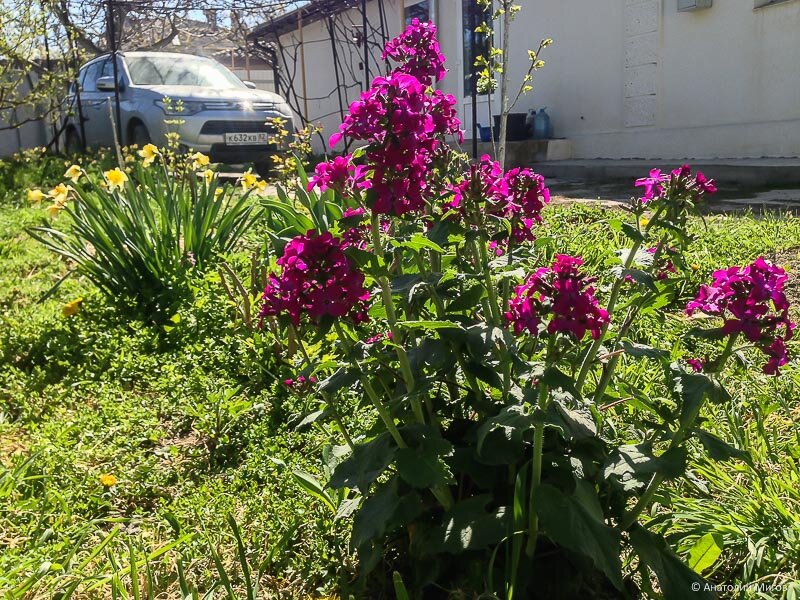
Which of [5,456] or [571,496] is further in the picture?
[5,456]

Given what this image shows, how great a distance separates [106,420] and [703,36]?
7602 millimetres

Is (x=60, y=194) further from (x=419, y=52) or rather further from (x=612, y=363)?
(x=612, y=363)

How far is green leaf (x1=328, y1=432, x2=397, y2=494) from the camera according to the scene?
1453 mm

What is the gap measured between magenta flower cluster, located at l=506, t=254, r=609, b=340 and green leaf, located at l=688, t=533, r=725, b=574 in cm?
62

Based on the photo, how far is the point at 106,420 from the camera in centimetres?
272

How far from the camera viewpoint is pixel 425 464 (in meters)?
1.43

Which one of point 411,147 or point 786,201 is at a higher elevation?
point 411,147

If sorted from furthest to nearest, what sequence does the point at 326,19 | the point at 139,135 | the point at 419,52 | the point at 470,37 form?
the point at 326,19, the point at 470,37, the point at 139,135, the point at 419,52

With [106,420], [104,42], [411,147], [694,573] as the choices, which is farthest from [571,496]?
[104,42]

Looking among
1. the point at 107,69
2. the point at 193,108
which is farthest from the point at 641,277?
the point at 107,69

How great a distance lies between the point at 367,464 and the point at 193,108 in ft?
28.1

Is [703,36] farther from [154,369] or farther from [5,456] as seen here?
[5,456]

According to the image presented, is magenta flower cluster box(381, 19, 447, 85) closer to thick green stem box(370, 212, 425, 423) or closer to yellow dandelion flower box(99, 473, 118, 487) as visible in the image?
thick green stem box(370, 212, 425, 423)

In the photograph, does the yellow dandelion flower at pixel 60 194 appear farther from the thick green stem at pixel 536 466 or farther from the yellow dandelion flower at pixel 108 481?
the thick green stem at pixel 536 466
